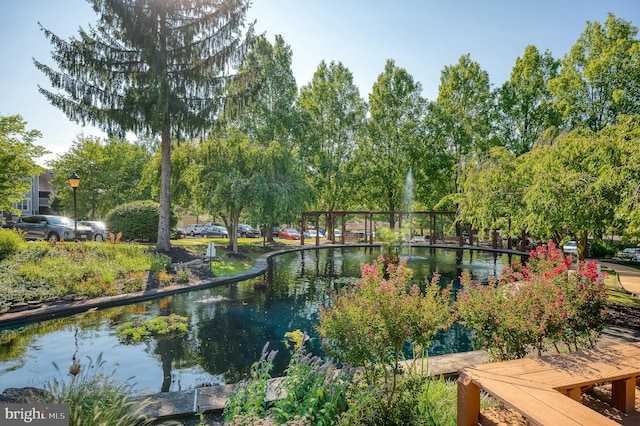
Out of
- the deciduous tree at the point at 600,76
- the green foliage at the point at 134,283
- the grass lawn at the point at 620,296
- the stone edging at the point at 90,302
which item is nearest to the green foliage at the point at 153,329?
the stone edging at the point at 90,302

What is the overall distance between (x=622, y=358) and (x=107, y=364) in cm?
716

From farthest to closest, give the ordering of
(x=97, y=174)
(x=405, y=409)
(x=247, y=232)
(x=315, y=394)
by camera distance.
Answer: (x=247, y=232)
(x=97, y=174)
(x=405, y=409)
(x=315, y=394)

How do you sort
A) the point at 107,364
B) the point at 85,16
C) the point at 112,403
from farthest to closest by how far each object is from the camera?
the point at 85,16
the point at 107,364
the point at 112,403

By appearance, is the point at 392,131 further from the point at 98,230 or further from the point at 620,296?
the point at 98,230

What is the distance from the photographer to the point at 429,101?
30406 millimetres

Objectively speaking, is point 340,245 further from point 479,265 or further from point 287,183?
point 479,265

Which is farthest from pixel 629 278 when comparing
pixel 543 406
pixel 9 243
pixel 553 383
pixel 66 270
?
pixel 9 243

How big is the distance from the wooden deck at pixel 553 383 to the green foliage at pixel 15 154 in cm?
1942

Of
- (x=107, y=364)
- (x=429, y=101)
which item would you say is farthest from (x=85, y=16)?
(x=429, y=101)

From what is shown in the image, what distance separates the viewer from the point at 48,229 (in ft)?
63.5

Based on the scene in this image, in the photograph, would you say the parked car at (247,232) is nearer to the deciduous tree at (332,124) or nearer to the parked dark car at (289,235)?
the parked dark car at (289,235)

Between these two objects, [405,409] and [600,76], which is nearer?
[405,409]

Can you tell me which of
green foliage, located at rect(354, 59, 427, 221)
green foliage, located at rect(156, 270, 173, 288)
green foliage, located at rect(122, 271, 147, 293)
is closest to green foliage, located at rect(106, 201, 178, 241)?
green foliage, located at rect(122, 271, 147, 293)

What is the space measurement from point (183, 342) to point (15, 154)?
605 inches
